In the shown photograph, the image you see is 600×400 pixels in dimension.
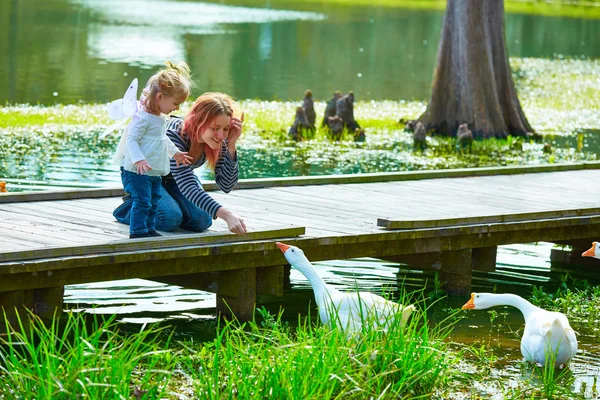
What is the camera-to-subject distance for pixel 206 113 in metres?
7.62

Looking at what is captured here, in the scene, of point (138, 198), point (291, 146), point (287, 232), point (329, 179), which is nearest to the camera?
point (138, 198)

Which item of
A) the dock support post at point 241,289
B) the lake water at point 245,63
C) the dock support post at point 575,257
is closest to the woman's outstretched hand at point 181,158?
the dock support post at point 241,289

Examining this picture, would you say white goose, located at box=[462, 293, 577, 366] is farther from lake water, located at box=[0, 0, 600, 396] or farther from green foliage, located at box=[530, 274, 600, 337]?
green foliage, located at box=[530, 274, 600, 337]

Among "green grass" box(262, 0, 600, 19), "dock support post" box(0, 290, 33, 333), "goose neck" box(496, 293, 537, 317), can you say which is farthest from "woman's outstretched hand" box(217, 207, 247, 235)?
"green grass" box(262, 0, 600, 19)

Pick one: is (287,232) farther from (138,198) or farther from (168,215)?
(138,198)

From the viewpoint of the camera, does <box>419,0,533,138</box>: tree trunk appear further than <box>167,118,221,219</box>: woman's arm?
Yes

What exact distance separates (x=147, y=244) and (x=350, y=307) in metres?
1.41

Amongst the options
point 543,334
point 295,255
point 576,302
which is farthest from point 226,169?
point 576,302

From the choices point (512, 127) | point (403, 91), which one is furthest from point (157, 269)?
point (403, 91)

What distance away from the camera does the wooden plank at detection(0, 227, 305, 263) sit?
6801mm

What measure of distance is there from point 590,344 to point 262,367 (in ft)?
9.98

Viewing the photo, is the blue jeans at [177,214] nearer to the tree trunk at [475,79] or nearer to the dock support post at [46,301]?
the dock support post at [46,301]

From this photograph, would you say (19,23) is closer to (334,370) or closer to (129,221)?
(129,221)

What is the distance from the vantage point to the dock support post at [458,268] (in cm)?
912
